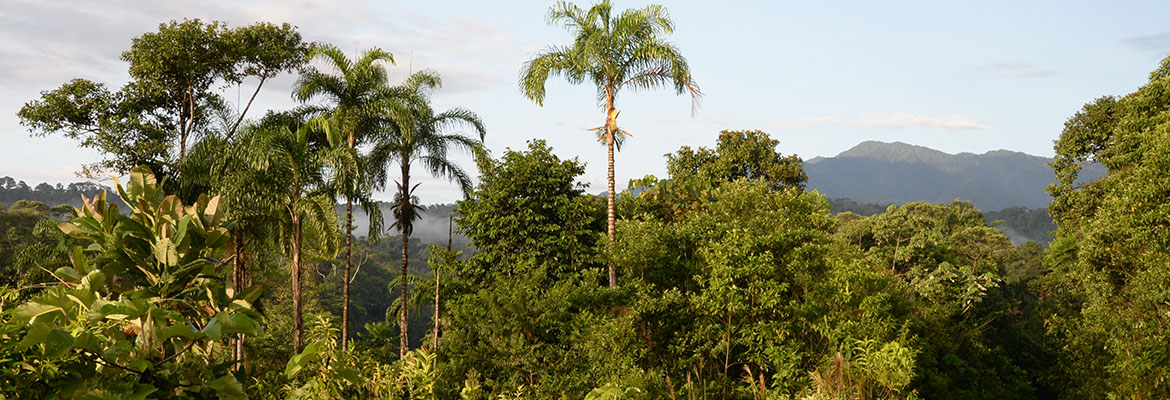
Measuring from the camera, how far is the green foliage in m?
2.11

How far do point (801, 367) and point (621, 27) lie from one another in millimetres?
8429

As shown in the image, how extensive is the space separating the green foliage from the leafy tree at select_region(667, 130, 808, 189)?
96.8ft

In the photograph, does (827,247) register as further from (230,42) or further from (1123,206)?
(230,42)

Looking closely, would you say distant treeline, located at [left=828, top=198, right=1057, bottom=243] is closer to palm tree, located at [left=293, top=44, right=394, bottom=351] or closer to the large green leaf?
palm tree, located at [left=293, top=44, right=394, bottom=351]

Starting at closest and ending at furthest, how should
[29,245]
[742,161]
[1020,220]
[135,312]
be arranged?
[135,312], [29,245], [742,161], [1020,220]

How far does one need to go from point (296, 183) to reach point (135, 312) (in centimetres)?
1561

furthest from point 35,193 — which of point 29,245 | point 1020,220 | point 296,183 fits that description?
point 1020,220

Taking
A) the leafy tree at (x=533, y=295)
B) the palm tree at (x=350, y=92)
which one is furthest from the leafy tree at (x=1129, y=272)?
the palm tree at (x=350, y=92)

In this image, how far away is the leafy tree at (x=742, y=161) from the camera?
32219 millimetres

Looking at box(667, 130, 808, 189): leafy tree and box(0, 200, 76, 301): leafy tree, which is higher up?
box(667, 130, 808, 189): leafy tree

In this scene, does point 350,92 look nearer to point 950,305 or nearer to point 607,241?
point 607,241

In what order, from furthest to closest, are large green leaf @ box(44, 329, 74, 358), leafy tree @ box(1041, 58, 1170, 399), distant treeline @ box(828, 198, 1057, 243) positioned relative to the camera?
distant treeline @ box(828, 198, 1057, 243)
leafy tree @ box(1041, 58, 1170, 399)
large green leaf @ box(44, 329, 74, 358)

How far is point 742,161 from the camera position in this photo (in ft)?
108

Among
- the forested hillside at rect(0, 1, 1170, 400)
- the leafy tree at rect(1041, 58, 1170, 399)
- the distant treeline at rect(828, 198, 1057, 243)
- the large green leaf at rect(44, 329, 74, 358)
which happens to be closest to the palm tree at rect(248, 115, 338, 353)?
the forested hillside at rect(0, 1, 1170, 400)
